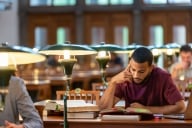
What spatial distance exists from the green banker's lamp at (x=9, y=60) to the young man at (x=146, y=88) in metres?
1.14

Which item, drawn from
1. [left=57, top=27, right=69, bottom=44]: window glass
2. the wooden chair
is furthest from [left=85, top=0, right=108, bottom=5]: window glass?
the wooden chair

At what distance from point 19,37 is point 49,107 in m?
9.98

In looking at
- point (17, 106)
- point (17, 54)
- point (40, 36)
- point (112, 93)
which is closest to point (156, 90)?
point (112, 93)

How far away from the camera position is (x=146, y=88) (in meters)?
3.65

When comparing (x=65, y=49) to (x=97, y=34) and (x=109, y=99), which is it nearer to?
(x=109, y=99)

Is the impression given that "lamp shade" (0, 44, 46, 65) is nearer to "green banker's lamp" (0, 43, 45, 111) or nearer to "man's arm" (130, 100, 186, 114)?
"green banker's lamp" (0, 43, 45, 111)

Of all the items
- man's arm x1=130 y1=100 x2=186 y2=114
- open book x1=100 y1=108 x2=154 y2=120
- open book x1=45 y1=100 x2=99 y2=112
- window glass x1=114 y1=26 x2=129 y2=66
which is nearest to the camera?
open book x1=100 y1=108 x2=154 y2=120

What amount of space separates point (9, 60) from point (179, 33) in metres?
10.8

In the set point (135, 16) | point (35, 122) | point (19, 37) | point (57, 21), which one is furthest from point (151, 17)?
point (35, 122)

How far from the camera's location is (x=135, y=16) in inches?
510

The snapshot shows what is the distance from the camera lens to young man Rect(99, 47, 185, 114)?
140 inches

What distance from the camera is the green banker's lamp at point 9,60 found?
7.65ft

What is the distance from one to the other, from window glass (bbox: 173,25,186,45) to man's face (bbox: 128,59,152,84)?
949 centimetres

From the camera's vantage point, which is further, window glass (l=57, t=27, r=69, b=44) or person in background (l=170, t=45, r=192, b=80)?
window glass (l=57, t=27, r=69, b=44)
